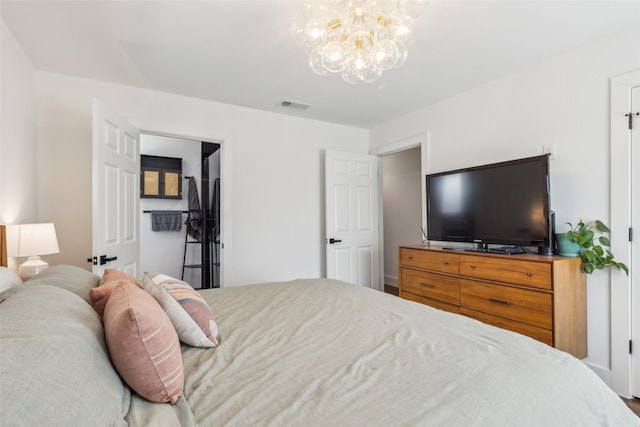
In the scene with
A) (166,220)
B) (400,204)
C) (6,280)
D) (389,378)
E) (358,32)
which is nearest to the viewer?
(389,378)

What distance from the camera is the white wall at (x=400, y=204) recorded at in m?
5.11

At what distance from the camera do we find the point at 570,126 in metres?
2.44

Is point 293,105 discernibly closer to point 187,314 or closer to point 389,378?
point 187,314

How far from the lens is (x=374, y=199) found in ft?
14.4

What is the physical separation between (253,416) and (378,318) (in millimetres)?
806

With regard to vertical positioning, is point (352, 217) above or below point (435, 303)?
above

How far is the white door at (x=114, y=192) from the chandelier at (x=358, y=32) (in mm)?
1669

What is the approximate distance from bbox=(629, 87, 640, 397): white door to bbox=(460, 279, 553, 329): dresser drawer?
0.62 metres

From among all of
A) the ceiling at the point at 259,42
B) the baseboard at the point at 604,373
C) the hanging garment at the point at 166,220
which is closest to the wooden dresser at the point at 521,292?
the baseboard at the point at 604,373

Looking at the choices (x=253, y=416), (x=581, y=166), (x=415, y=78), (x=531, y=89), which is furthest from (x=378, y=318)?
(x=531, y=89)

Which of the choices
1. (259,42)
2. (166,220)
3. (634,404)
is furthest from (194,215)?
(634,404)

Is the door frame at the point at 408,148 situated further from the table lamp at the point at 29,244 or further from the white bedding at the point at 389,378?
the table lamp at the point at 29,244

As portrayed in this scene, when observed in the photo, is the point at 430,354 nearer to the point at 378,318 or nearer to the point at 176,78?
the point at 378,318

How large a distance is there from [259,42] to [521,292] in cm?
255
